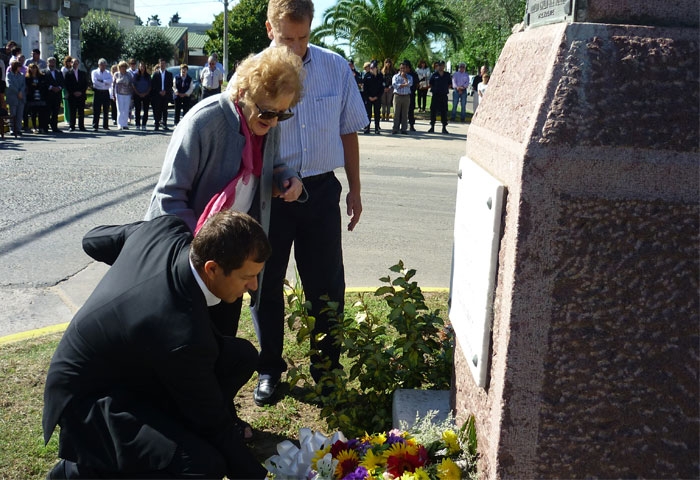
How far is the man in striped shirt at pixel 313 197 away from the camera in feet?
12.2

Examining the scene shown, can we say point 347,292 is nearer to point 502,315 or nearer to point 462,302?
point 462,302

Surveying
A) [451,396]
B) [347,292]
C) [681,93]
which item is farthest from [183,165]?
[347,292]

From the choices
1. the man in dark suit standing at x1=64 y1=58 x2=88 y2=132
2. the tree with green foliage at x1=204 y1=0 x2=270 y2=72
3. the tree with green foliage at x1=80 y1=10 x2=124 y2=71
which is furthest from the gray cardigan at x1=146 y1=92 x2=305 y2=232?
the tree with green foliage at x1=204 y1=0 x2=270 y2=72

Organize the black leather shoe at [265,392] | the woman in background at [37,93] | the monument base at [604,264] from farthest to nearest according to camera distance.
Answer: the woman in background at [37,93]
the black leather shoe at [265,392]
the monument base at [604,264]

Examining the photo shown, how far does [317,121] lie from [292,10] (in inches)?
20.5

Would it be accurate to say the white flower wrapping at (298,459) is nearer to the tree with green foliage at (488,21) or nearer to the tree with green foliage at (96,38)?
the tree with green foliage at (488,21)

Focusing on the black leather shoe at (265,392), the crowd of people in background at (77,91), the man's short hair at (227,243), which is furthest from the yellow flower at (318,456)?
the crowd of people in background at (77,91)

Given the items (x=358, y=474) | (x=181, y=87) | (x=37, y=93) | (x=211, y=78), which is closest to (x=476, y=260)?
(x=358, y=474)

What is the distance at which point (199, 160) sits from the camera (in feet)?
10.1

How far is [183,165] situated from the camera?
3043 mm

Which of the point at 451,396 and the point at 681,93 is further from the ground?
the point at 681,93

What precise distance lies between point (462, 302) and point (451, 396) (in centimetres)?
50

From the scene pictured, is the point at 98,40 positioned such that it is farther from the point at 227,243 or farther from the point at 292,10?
the point at 227,243

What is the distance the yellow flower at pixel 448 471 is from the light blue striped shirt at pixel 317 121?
5.36ft
